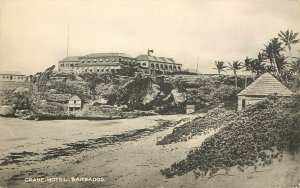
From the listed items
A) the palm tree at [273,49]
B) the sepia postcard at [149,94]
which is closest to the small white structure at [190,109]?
the sepia postcard at [149,94]

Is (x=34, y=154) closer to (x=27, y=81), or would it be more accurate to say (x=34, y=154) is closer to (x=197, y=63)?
(x=27, y=81)

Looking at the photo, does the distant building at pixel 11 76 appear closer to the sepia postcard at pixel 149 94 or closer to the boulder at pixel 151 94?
the sepia postcard at pixel 149 94

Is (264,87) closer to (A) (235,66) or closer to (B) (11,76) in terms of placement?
(A) (235,66)

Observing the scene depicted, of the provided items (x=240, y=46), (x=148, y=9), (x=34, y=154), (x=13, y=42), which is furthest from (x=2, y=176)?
(x=240, y=46)

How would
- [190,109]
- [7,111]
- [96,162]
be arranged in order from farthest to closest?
[190,109]
[7,111]
[96,162]

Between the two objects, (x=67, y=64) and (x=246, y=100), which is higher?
(x=67, y=64)

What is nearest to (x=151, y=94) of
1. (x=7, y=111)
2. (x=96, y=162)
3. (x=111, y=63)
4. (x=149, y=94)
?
(x=149, y=94)
